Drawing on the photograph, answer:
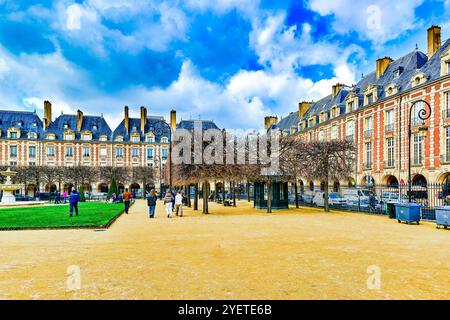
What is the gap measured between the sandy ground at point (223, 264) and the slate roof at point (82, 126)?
138ft

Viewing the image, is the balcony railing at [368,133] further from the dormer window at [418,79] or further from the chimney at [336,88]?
the chimney at [336,88]

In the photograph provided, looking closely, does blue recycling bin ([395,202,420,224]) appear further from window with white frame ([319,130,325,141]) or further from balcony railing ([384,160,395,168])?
window with white frame ([319,130,325,141])

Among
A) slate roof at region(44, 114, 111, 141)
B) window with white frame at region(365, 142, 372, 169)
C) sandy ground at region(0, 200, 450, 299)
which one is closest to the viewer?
sandy ground at region(0, 200, 450, 299)

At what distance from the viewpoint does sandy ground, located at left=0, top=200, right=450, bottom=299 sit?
4395 mm

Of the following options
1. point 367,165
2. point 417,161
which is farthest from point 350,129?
point 417,161

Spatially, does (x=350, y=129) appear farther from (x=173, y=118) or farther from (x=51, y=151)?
(x=51, y=151)

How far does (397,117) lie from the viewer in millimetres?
27422

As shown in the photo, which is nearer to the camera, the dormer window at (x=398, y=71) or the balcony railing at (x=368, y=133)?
the dormer window at (x=398, y=71)

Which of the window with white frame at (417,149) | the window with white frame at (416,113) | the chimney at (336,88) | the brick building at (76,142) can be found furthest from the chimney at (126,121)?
the window with white frame at (417,149)

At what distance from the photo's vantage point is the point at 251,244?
7.87 meters

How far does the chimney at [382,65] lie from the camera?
3231 cm

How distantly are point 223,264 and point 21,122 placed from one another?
5145 cm

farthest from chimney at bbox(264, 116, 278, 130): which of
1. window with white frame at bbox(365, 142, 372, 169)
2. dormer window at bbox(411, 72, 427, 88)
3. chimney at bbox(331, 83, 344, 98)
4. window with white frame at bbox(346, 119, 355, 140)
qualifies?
dormer window at bbox(411, 72, 427, 88)
